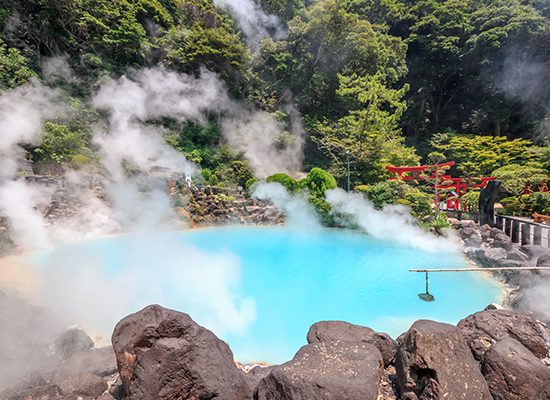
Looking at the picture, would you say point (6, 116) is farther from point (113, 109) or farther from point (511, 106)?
point (511, 106)

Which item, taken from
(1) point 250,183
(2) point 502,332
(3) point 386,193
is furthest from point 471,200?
(2) point 502,332

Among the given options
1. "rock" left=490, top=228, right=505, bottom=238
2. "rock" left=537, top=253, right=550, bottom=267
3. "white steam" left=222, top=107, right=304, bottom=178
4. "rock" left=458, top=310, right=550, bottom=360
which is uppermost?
"white steam" left=222, top=107, right=304, bottom=178

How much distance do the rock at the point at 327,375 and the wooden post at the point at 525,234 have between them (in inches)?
286

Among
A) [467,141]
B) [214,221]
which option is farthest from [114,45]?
[467,141]

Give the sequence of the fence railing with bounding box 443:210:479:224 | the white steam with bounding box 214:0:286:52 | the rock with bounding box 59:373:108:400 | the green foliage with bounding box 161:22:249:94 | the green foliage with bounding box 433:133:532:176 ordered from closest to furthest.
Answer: the rock with bounding box 59:373:108:400 < the fence railing with bounding box 443:210:479:224 < the green foliage with bounding box 433:133:532:176 < the green foliage with bounding box 161:22:249:94 < the white steam with bounding box 214:0:286:52

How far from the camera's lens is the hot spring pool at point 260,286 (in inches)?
176

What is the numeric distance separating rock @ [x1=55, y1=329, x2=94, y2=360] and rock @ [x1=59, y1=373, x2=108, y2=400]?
3.49 feet

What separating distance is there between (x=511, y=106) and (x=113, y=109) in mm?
24195

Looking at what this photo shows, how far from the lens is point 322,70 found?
1727 cm

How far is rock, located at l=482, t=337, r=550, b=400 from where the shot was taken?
76.3 inches

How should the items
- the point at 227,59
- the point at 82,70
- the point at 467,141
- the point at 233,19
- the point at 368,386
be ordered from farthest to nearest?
the point at 233,19 < the point at 227,59 < the point at 467,141 < the point at 82,70 < the point at 368,386

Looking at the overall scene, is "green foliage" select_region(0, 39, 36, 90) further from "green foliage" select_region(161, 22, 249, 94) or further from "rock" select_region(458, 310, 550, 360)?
"rock" select_region(458, 310, 550, 360)

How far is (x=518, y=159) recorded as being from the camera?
13875mm

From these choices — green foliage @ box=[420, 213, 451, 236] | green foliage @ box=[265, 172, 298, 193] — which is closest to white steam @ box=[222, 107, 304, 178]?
green foliage @ box=[265, 172, 298, 193]
